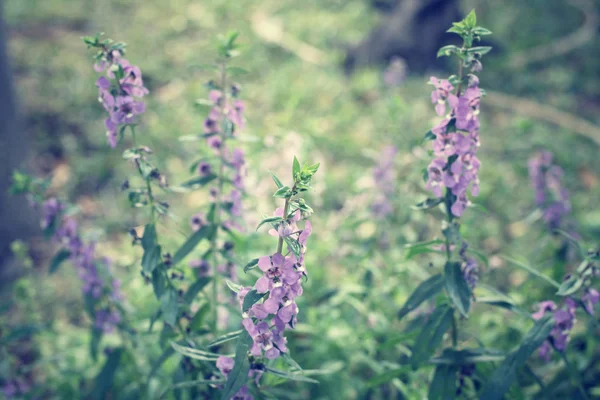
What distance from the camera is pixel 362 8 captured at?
721cm

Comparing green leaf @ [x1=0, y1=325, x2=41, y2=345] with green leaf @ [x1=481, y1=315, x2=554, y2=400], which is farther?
green leaf @ [x1=0, y1=325, x2=41, y2=345]

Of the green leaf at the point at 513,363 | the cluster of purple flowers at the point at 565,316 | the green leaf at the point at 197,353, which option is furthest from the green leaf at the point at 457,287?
the green leaf at the point at 197,353

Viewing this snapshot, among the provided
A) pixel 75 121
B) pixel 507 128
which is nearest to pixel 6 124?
pixel 75 121

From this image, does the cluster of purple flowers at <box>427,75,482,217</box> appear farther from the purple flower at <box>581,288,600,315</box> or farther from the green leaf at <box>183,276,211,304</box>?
the green leaf at <box>183,276,211,304</box>

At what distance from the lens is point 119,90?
6.08 feet

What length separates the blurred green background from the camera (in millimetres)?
2795

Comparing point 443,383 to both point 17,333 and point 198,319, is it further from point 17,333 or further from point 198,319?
point 17,333

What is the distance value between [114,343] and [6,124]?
68.3 inches

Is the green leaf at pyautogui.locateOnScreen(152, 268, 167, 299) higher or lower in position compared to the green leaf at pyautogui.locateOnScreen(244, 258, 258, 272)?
lower

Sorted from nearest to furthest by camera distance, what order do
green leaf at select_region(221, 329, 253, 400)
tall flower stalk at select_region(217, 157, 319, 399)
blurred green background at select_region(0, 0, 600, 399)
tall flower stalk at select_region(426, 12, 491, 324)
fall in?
tall flower stalk at select_region(217, 157, 319, 399)
green leaf at select_region(221, 329, 253, 400)
tall flower stalk at select_region(426, 12, 491, 324)
blurred green background at select_region(0, 0, 600, 399)

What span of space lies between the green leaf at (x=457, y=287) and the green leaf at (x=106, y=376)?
4.82 ft

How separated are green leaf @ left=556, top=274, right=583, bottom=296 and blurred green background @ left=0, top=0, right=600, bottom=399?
0.37 m

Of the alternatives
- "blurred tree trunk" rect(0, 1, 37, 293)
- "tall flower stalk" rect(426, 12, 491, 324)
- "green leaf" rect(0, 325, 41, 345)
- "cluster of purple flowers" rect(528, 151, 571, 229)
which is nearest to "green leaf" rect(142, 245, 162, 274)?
"green leaf" rect(0, 325, 41, 345)

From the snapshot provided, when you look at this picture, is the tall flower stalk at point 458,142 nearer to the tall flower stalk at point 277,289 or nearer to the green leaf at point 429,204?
the green leaf at point 429,204
